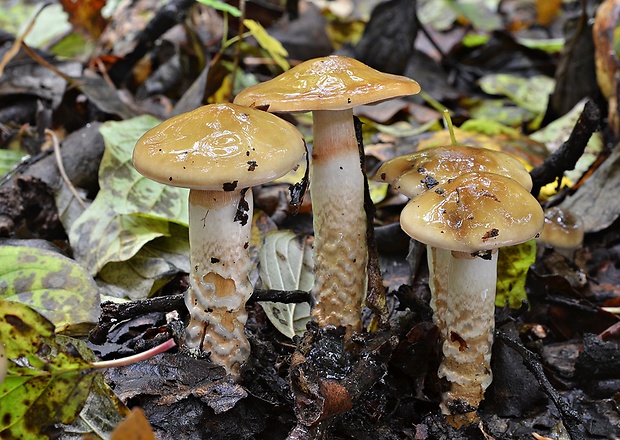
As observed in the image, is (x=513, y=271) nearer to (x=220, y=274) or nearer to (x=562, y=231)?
(x=562, y=231)

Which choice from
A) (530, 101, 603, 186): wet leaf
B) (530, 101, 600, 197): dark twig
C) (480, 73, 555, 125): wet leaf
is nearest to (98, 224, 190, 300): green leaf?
(530, 101, 600, 197): dark twig

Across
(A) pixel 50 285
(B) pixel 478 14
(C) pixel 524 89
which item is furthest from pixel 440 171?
(B) pixel 478 14

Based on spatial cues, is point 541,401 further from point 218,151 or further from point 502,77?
point 502,77

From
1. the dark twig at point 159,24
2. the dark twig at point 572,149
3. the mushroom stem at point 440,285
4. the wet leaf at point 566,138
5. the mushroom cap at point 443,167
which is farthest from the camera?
the dark twig at point 159,24

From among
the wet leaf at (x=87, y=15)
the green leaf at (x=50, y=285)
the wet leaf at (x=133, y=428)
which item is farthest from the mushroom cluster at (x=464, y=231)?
the wet leaf at (x=87, y=15)

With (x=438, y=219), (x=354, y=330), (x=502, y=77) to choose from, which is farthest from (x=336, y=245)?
(x=502, y=77)

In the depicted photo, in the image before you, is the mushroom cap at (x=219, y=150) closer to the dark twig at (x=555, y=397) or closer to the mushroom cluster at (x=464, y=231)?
the mushroom cluster at (x=464, y=231)

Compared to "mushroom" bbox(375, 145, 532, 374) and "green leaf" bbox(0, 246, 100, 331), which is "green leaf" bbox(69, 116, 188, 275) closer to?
"green leaf" bbox(0, 246, 100, 331)

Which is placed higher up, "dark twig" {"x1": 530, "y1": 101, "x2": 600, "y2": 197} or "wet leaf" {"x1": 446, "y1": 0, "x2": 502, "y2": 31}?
"dark twig" {"x1": 530, "y1": 101, "x2": 600, "y2": 197}
